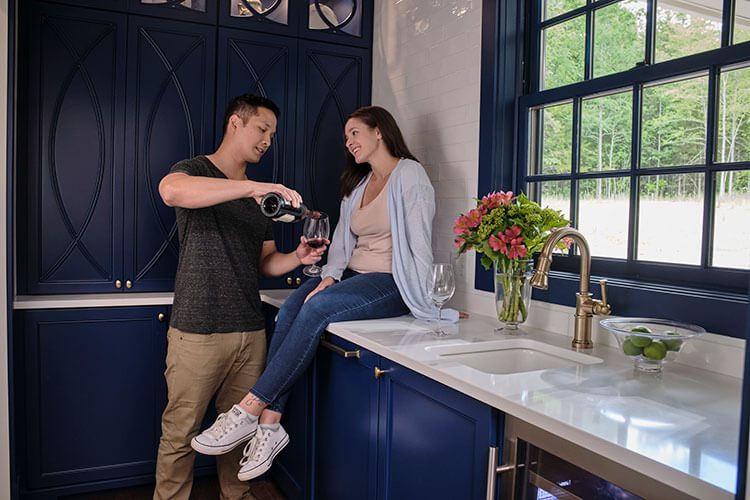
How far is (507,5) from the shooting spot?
98.8 inches

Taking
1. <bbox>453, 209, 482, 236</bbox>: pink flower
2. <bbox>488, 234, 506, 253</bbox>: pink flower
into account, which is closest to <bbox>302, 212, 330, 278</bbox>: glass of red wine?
<bbox>453, 209, 482, 236</bbox>: pink flower

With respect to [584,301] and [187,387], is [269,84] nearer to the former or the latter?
[187,387]

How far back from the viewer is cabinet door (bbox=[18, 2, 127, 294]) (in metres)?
2.85

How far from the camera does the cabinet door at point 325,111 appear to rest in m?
3.33

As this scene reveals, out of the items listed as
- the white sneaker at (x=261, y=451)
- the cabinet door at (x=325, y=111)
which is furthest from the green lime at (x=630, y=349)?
the cabinet door at (x=325, y=111)

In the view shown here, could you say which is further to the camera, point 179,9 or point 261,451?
point 179,9

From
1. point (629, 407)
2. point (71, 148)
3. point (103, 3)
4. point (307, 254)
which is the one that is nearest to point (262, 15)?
point (103, 3)

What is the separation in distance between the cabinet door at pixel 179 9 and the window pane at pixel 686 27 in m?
2.07

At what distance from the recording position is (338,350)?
7.25 feet

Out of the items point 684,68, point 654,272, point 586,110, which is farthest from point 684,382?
point 586,110

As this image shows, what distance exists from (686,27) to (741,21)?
180 mm

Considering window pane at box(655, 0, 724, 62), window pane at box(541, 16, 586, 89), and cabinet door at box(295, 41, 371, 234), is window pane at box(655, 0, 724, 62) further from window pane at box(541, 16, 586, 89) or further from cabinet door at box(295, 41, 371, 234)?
cabinet door at box(295, 41, 371, 234)

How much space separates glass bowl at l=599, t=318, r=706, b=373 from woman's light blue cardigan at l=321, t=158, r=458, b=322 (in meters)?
0.77

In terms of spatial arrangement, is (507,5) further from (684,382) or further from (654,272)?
(684,382)
